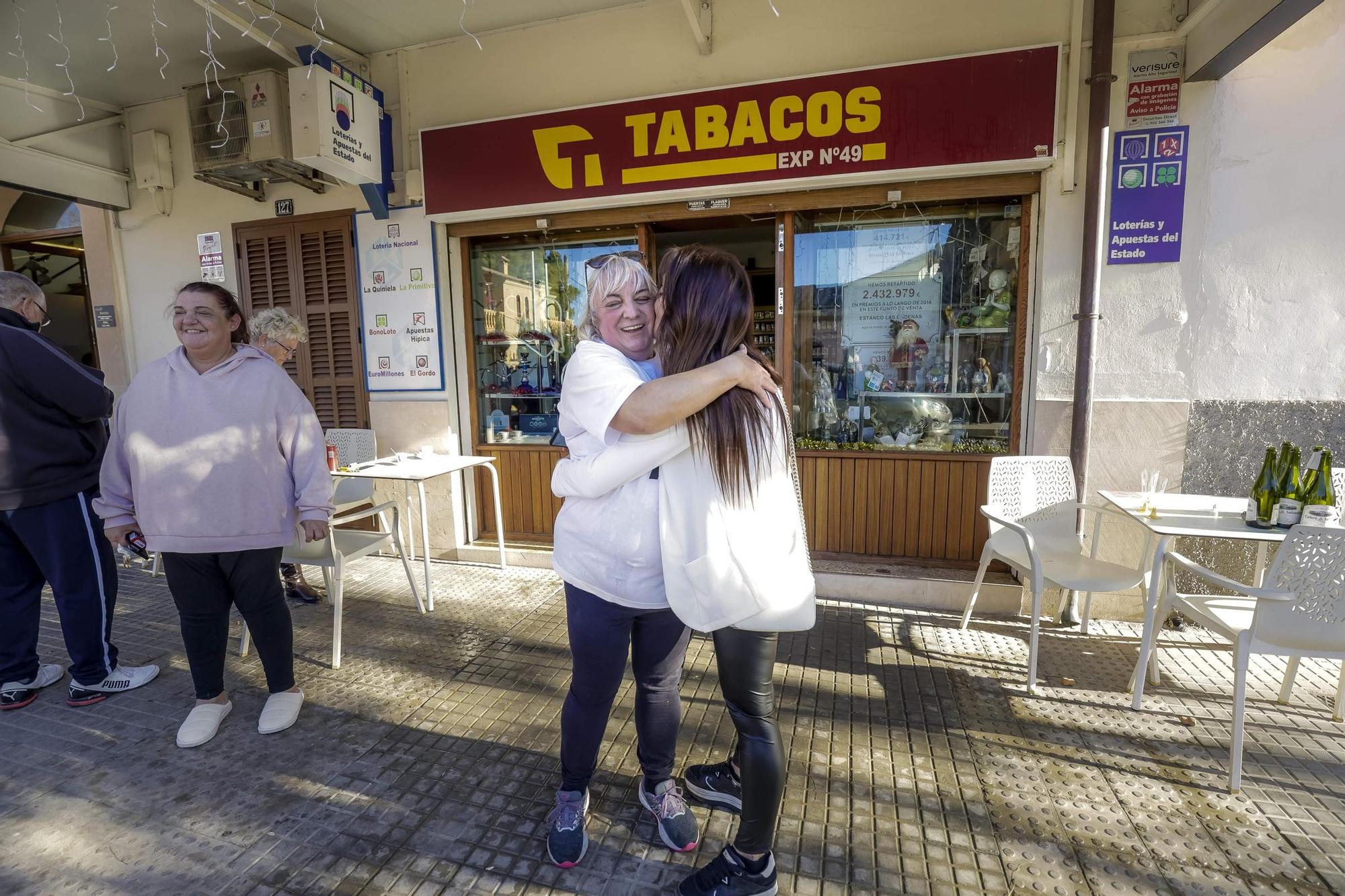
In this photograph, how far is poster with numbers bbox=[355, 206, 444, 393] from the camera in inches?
189

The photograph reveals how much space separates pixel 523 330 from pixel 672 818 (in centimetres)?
397

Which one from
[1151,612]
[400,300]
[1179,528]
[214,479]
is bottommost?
[1151,612]

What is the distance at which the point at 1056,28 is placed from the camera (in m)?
3.54

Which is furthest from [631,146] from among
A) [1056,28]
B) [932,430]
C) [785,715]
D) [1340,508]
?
[1340,508]

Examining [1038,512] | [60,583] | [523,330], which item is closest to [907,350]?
[1038,512]

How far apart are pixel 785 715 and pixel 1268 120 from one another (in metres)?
4.05

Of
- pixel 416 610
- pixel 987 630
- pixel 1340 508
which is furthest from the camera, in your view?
pixel 416 610

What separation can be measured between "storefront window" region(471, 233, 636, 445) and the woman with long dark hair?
11.5ft

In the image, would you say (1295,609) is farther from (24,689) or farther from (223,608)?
(24,689)

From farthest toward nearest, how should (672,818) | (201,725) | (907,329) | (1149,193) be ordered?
(907,329)
(1149,193)
(201,725)
(672,818)

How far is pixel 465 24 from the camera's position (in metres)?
4.34

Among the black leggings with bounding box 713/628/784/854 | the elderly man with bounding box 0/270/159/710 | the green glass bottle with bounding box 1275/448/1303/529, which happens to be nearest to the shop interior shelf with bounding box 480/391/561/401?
the elderly man with bounding box 0/270/159/710

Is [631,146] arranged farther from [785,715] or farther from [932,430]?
[785,715]

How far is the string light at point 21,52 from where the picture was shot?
3.91 meters
